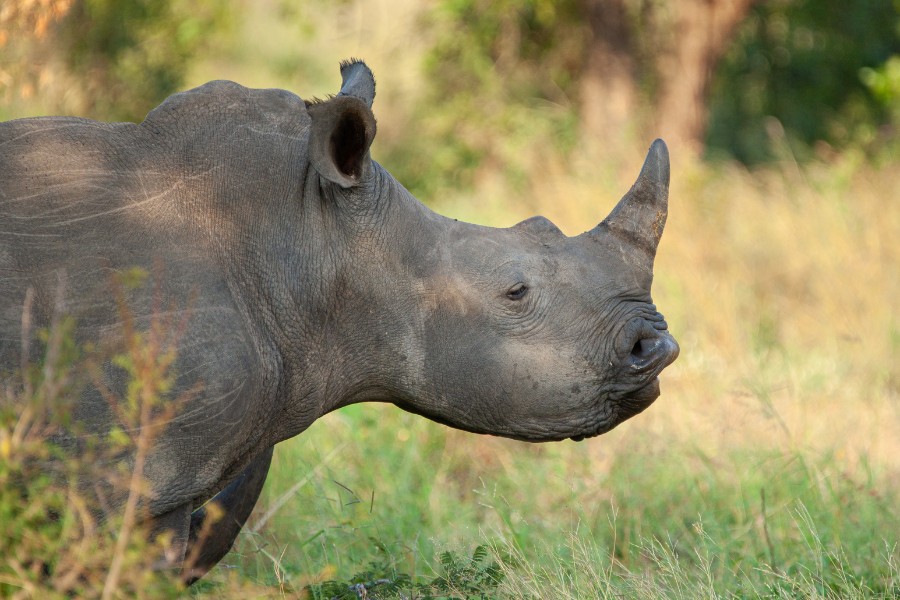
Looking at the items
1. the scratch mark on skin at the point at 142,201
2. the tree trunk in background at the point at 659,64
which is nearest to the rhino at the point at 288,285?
the scratch mark on skin at the point at 142,201

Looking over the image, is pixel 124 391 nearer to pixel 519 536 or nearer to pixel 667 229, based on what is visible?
pixel 519 536

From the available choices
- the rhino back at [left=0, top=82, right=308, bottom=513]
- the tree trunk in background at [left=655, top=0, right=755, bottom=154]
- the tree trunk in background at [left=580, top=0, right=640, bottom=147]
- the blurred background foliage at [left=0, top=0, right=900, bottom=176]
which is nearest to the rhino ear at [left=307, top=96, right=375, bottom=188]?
the rhino back at [left=0, top=82, right=308, bottom=513]

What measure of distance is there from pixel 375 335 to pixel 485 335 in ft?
1.10

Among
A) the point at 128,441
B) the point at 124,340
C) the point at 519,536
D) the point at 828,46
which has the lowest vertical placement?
the point at 519,536

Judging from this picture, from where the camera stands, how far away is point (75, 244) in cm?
312

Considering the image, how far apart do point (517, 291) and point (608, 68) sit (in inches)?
407

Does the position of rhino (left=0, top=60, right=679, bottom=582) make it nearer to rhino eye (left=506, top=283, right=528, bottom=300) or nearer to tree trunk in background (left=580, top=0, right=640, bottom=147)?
rhino eye (left=506, top=283, right=528, bottom=300)

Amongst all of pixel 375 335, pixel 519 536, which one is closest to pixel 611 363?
pixel 375 335

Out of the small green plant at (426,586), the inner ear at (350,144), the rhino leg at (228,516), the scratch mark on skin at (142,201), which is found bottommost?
the small green plant at (426,586)

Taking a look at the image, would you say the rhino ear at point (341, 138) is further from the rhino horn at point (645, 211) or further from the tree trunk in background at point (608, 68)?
the tree trunk in background at point (608, 68)

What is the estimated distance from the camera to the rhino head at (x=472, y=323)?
3.55m

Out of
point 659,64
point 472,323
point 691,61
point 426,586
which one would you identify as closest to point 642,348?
point 472,323

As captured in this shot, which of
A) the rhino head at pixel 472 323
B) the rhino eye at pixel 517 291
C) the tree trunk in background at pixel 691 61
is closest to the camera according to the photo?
the rhino head at pixel 472 323

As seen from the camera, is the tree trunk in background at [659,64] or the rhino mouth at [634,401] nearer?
the rhino mouth at [634,401]
